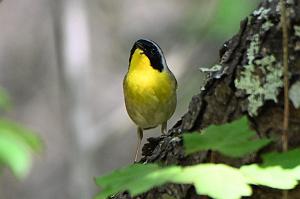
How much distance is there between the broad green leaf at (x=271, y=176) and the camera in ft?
3.79

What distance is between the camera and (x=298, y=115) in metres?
1.46

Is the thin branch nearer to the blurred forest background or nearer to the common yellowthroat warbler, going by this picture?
the common yellowthroat warbler

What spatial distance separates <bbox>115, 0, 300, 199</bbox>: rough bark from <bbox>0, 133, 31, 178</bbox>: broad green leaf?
394mm

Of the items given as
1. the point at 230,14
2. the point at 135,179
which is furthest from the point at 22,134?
the point at 230,14

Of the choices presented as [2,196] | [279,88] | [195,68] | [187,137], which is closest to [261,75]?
[279,88]

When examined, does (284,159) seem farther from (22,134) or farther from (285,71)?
(22,134)

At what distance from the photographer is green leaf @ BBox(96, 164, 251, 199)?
108 cm

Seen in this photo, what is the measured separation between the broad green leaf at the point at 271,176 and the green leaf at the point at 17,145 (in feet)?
1.27

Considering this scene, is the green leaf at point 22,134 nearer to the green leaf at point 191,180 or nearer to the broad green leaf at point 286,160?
the green leaf at point 191,180

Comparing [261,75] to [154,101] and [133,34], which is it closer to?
[154,101]

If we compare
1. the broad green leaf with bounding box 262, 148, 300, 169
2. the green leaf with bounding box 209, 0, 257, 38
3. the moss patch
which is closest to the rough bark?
the moss patch

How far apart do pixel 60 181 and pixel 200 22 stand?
2.32 metres

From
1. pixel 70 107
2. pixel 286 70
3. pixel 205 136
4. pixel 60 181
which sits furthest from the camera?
pixel 60 181

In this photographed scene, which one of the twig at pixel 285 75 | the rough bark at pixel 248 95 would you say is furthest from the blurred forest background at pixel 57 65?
the twig at pixel 285 75
